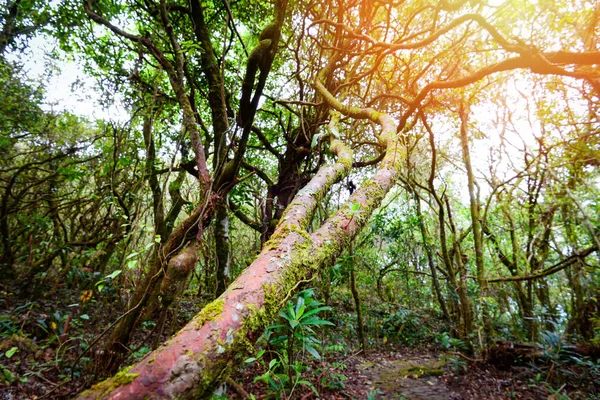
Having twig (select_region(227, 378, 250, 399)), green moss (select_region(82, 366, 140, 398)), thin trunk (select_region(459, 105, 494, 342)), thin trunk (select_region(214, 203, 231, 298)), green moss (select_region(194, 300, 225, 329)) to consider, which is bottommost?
twig (select_region(227, 378, 250, 399))

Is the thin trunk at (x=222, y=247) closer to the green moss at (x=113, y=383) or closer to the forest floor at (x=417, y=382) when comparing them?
the forest floor at (x=417, y=382)

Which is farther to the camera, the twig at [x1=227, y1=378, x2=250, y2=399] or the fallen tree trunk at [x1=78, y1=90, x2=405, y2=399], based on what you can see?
the twig at [x1=227, y1=378, x2=250, y2=399]

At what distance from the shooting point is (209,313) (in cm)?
106

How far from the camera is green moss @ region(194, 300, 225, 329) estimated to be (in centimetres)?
101

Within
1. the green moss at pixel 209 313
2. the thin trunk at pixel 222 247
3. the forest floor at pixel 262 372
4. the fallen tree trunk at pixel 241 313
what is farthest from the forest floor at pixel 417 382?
the green moss at pixel 209 313

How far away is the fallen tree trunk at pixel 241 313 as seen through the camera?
0.81 meters

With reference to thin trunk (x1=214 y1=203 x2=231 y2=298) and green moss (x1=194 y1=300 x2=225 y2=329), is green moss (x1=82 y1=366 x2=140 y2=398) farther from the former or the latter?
thin trunk (x1=214 y1=203 x2=231 y2=298)

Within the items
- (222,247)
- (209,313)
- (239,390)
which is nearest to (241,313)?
(209,313)

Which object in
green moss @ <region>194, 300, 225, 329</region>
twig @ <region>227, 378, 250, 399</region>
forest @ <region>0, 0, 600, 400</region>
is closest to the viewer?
green moss @ <region>194, 300, 225, 329</region>

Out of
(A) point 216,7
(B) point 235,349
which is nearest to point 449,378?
(B) point 235,349

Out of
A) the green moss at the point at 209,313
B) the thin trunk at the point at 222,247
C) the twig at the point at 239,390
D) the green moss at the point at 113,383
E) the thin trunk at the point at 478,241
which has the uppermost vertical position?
the thin trunk at the point at 478,241

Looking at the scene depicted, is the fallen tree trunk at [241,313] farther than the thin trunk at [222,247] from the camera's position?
No

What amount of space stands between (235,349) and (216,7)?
5.48 metres

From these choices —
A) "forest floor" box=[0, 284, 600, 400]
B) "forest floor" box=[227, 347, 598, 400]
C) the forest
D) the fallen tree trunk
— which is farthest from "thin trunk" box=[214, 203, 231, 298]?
the fallen tree trunk
